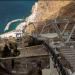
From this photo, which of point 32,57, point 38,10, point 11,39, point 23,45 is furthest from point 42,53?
point 38,10

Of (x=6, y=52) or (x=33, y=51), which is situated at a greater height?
(x=33, y=51)

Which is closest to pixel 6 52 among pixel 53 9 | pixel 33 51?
pixel 33 51

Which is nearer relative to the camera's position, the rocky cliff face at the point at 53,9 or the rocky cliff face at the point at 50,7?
the rocky cliff face at the point at 53,9

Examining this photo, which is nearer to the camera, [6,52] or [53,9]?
[6,52]

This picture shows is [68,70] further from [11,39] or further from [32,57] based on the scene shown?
[11,39]

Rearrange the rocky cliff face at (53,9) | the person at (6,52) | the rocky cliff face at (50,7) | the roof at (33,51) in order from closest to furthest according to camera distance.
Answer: the roof at (33,51), the person at (6,52), the rocky cliff face at (53,9), the rocky cliff face at (50,7)

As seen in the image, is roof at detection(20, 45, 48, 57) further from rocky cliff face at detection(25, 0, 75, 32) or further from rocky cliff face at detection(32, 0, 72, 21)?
rocky cliff face at detection(32, 0, 72, 21)

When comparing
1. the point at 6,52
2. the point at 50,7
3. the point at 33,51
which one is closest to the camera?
the point at 33,51

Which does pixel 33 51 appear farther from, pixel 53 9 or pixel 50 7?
pixel 50 7

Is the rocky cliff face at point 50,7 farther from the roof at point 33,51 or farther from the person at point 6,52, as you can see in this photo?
the roof at point 33,51

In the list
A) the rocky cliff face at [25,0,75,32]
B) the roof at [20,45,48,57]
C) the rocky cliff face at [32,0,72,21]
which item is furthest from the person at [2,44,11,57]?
the rocky cliff face at [32,0,72,21]

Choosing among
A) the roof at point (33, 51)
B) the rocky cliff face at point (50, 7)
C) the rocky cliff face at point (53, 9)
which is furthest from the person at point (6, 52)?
the rocky cliff face at point (50, 7)
